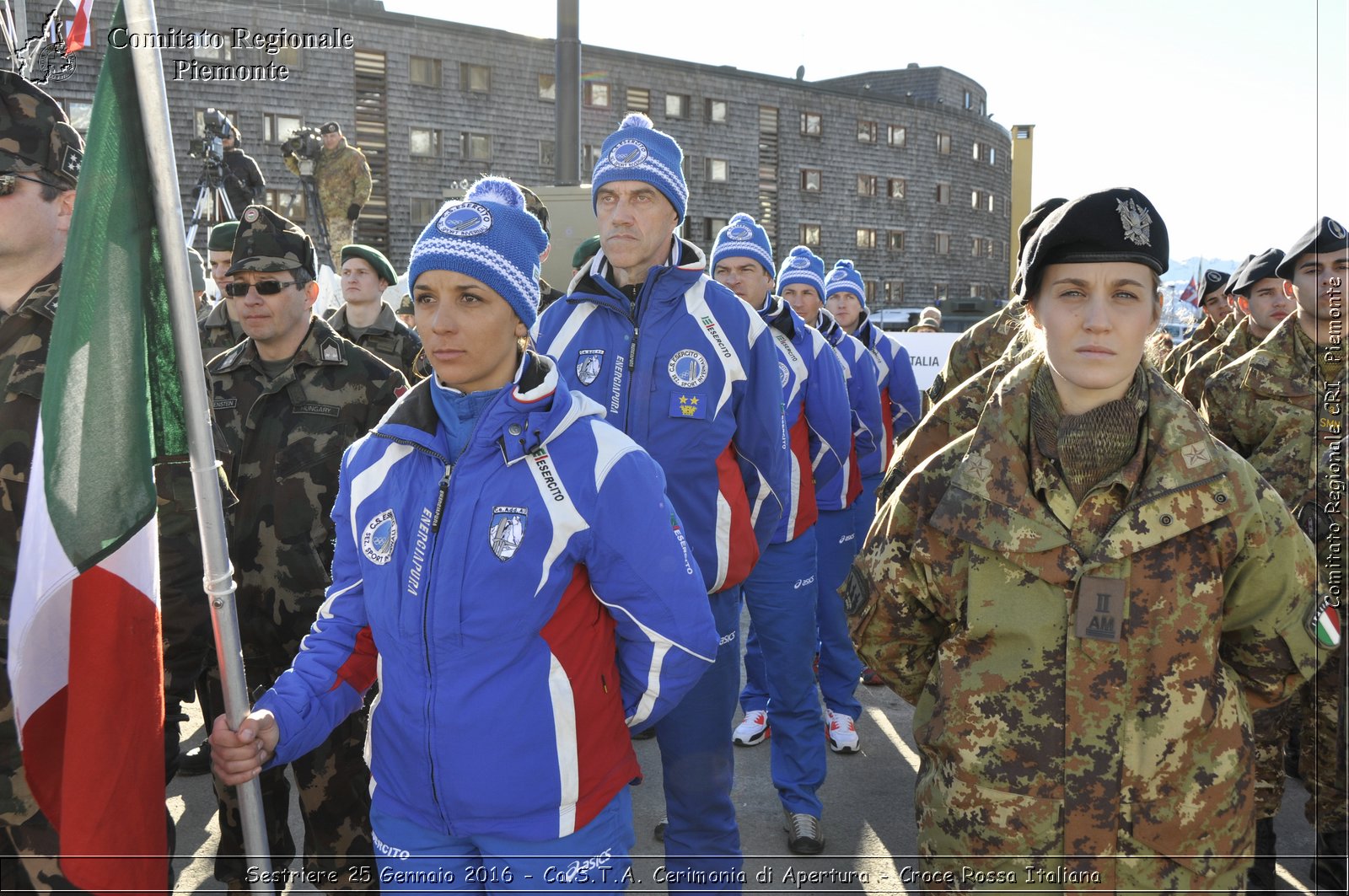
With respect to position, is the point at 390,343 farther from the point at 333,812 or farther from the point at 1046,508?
the point at 1046,508

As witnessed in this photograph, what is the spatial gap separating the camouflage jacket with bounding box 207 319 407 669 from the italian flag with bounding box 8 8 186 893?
1.54m

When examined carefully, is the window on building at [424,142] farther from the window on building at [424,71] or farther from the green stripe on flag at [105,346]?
the green stripe on flag at [105,346]

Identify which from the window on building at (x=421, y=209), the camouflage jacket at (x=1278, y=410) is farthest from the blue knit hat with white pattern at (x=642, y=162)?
the window on building at (x=421, y=209)

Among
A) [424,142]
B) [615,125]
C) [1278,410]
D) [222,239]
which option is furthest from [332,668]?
[615,125]

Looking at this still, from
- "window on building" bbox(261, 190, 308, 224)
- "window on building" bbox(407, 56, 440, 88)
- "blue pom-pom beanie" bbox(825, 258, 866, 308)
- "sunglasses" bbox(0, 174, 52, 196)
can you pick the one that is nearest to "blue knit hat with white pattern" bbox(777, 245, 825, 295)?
"blue pom-pom beanie" bbox(825, 258, 866, 308)

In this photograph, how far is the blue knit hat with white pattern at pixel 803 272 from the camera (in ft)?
22.3

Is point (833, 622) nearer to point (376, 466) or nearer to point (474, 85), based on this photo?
point (376, 466)

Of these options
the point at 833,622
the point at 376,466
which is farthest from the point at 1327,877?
the point at 376,466

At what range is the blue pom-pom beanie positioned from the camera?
7.93 meters

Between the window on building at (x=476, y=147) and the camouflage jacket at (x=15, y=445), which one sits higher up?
the window on building at (x=476, y=147)

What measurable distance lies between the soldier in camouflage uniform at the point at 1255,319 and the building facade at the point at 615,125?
20438mm

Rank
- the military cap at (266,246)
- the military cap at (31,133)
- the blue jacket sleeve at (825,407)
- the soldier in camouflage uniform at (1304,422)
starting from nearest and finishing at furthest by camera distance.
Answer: the military cap at (31,133) → the military cap at (266,246) → the soldier in camouflage uniform at (1304,422) → the blue jacket sleeve at (825,407)

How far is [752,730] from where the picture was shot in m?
5.63

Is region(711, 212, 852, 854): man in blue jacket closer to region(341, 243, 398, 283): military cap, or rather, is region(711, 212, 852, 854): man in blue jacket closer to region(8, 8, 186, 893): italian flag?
region(8, 8, 186, 893): italian flag
